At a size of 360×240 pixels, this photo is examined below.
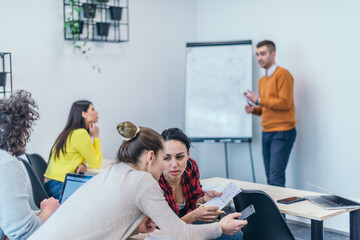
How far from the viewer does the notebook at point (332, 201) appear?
8.43 feet

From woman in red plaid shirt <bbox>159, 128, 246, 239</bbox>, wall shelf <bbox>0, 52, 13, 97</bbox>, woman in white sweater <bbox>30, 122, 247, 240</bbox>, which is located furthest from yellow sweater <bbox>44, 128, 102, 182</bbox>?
woman in white sweater <bbox>30, 122, 247, 240</bbox>

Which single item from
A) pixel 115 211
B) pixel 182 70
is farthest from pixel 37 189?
pixel 182 70

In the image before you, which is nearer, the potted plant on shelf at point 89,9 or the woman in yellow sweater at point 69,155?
the woman in yellow sweater at point 69,155

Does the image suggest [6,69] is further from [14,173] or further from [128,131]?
[128,131]

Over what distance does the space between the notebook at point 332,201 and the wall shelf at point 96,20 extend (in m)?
2.92

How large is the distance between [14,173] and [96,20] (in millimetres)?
3195

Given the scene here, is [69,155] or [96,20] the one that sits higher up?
[96,20]

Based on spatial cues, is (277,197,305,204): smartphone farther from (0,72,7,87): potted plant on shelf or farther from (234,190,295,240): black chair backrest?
(0,72,7,87): potted plant on shelf

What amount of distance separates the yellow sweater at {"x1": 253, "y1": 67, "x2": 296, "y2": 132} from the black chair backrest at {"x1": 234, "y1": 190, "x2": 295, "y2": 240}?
7.38ft

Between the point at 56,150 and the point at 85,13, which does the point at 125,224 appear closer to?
the point at 56,150

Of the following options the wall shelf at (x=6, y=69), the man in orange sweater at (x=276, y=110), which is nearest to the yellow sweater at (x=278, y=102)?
the man in orange sweater at (x=276, y=110)

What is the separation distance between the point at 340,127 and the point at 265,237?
2.39m

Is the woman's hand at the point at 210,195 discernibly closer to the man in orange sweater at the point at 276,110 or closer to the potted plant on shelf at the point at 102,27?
the man in orange sweater at the point at 276,110

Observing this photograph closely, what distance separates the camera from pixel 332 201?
270cm
